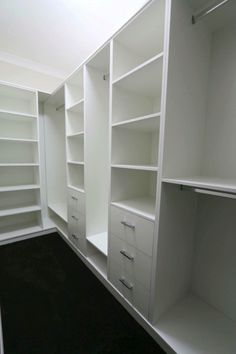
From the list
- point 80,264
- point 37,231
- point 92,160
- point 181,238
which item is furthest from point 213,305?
point 37,231

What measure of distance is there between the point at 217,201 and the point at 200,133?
1.77 ft

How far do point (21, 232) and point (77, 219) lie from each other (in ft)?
3.77

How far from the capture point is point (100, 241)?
73.3 inches

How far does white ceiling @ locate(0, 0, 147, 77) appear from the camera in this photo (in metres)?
1.59

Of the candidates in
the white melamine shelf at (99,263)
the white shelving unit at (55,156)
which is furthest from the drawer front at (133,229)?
the white shelving unit at (55,156)

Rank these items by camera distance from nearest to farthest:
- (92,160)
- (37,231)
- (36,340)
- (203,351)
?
(203,351), (36,340), (92,160), (37,231)

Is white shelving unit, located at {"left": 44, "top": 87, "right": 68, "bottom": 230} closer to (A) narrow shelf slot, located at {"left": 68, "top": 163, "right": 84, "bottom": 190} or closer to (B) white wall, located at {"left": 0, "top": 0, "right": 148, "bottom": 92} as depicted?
(B) white wall, located at {"left": 0, "top": 0, "right": 148, "bottom": 92}

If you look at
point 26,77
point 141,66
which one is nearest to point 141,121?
point 141,66

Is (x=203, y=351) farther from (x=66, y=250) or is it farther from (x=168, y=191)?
(x=66, y=250)

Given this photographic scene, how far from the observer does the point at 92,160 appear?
188 cm

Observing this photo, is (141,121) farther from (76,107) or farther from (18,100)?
(18,100)

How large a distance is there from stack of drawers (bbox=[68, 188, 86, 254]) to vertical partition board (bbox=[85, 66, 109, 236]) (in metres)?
0.09

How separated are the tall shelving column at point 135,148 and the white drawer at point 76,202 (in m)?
0.58

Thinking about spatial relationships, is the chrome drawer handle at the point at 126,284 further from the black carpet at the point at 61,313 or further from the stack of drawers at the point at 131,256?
the black carpet at the point at 61,313
